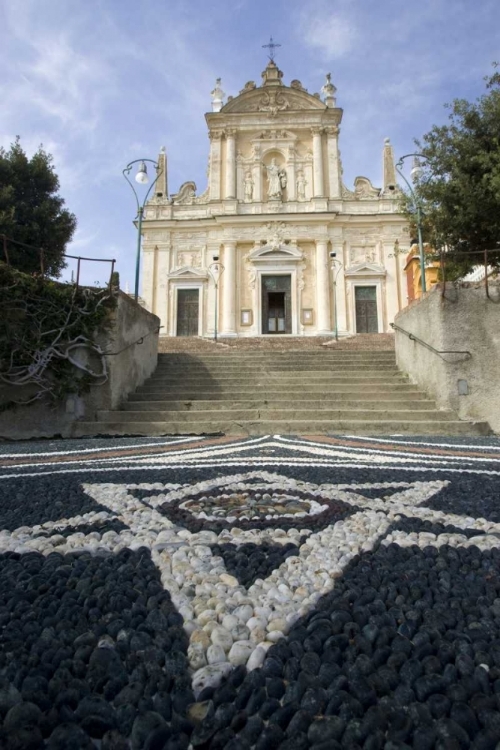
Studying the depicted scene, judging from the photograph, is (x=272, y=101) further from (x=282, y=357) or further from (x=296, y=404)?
(x=296, y=404)

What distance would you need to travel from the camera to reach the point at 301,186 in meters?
19.4

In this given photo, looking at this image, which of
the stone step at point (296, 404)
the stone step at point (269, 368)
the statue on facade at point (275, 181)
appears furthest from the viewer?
the statue on facade at point (275, 181)

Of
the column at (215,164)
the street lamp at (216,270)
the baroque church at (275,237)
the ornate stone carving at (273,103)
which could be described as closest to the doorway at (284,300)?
the baroque church at (275,237)

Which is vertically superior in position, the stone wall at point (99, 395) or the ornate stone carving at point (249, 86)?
the ornate stone carving at point (249, 86)

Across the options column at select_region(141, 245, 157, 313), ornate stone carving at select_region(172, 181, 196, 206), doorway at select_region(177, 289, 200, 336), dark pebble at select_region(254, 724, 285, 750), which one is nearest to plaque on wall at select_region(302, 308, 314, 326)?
doorway at select_region(177, 289, 200, 336)

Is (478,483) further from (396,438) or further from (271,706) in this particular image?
(396,438)

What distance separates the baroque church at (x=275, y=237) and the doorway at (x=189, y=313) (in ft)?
0.14

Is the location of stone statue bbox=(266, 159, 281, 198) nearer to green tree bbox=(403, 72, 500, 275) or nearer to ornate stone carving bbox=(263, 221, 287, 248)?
ornate stone carving bbox=(263, 221, 287, 248)

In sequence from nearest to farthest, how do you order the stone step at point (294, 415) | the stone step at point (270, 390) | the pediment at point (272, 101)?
the stone step at point (294, 415)
the stone step at point (270, 390)
the pediment at point (272, 101)

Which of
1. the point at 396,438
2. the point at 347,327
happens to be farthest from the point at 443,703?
the point at 347,327

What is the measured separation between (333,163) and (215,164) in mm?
5164

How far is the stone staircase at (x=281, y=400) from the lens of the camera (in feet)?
18.7

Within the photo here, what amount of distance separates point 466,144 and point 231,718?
1081 centimetres

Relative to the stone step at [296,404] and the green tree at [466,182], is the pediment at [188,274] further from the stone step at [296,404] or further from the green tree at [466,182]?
the stone step at [296,404]
